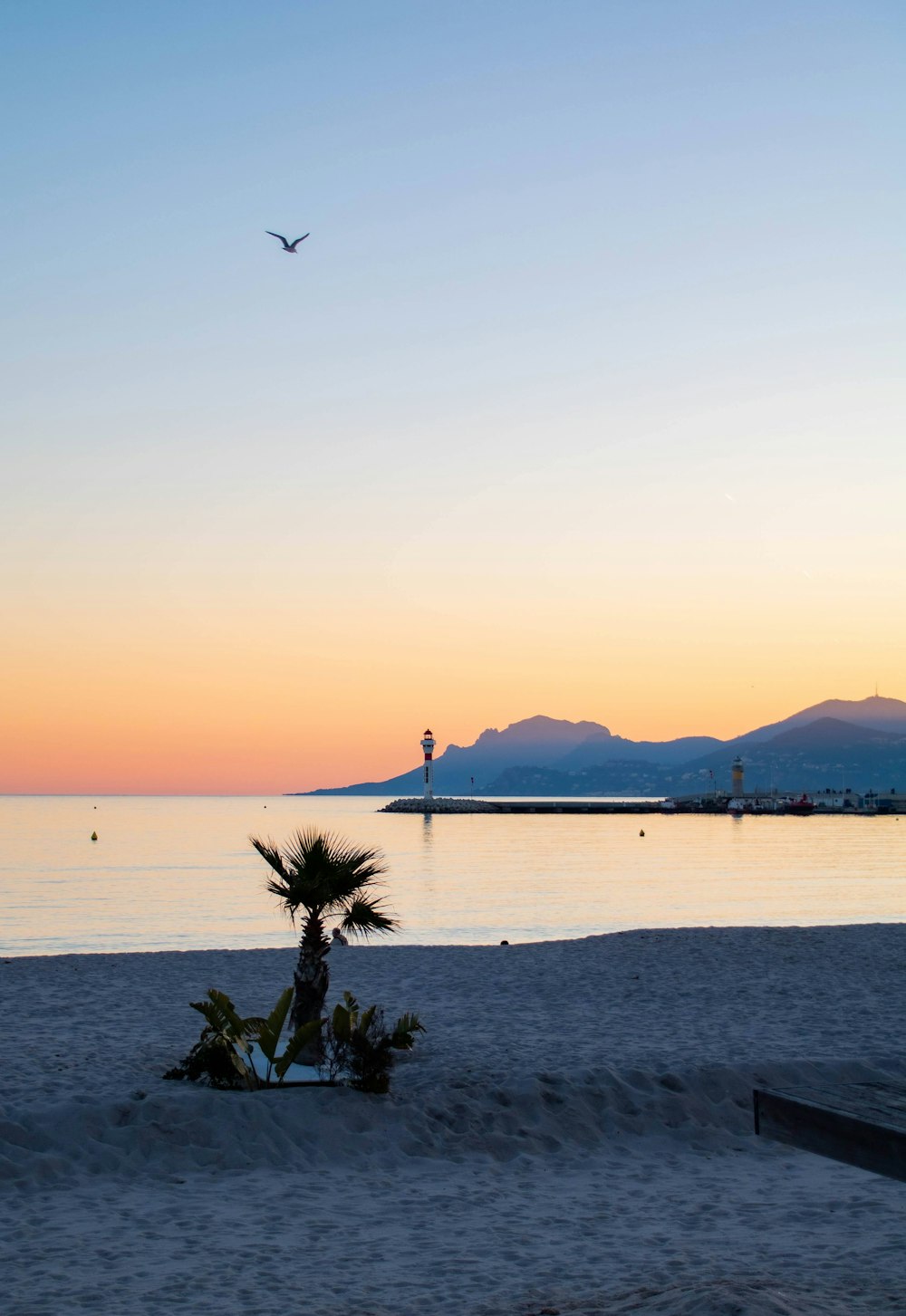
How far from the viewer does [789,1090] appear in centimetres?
513

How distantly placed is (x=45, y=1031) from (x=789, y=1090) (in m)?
10.8

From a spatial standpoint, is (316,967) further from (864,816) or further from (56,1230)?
(864,816)

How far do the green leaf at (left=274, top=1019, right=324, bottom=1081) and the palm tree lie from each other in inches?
12.4

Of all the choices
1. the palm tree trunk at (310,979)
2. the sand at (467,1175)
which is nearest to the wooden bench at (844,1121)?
the sand at (467,1175)

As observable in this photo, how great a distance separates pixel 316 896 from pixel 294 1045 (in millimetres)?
1353

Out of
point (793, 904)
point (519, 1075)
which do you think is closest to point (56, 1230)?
point (519, 1075)

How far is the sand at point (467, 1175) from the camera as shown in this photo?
6.79m

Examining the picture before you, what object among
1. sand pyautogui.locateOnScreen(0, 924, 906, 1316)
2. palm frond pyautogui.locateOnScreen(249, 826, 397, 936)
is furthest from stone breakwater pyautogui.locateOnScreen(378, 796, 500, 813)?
palm frond pyautogui.locateOnScreen(249, 826, 397, 936)

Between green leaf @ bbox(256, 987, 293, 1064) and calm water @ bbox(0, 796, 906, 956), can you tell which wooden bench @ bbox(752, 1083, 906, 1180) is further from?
calm water @ bbox(0, 796, 906, 956)

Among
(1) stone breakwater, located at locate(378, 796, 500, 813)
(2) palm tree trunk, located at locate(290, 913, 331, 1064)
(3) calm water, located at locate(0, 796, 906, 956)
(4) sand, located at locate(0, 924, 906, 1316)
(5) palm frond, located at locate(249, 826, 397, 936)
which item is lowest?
(1) stone breakwater, located at locate(378, 796, 500, 813)

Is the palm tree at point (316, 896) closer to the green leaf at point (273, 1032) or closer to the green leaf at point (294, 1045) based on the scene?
A: the green leaf at point (294, 1045)

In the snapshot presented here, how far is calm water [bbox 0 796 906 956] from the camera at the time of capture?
35.4 meters

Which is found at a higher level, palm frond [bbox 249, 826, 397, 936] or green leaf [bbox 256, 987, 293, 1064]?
palm frond [bbox 249, 826, 397, 936]

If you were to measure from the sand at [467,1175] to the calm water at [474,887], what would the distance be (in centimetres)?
1809
